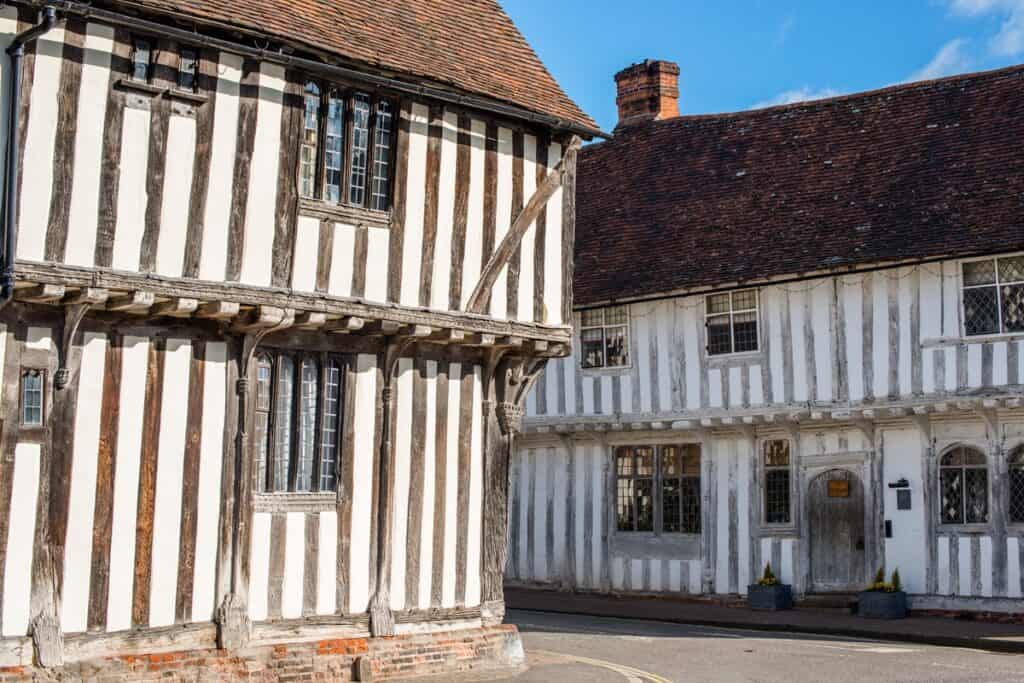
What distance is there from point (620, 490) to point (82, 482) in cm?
1390

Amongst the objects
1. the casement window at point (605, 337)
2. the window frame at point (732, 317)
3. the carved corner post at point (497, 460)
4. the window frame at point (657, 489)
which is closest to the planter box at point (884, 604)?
the window frame at point (657, 489)

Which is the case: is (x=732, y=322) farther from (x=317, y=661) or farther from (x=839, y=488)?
(x=317, y=661)

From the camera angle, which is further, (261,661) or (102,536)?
(261,661)

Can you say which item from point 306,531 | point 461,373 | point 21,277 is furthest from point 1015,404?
point 21,277

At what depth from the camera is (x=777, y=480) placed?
2198 cm

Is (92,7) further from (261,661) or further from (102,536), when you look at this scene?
(261,661)

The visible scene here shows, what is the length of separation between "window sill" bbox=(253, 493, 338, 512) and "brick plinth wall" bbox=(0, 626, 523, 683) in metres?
1.19

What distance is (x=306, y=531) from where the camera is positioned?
12.3 m

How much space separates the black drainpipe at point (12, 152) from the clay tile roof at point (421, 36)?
30.7 inches

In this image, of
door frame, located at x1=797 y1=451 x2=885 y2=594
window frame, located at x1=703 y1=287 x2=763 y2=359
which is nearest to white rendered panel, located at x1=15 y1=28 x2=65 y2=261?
window frame, located at x1=703 y1=287 x2=763 y2=359

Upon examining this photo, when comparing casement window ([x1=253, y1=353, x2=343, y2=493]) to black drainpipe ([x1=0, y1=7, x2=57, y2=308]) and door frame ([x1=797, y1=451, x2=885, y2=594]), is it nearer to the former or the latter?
black drainpipe ([x1=0, y1=7, x2=57, y2=308])

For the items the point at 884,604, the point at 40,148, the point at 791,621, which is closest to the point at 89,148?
the point at 40,148

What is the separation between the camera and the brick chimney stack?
27500 millimetres

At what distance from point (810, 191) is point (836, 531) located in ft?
18.3
